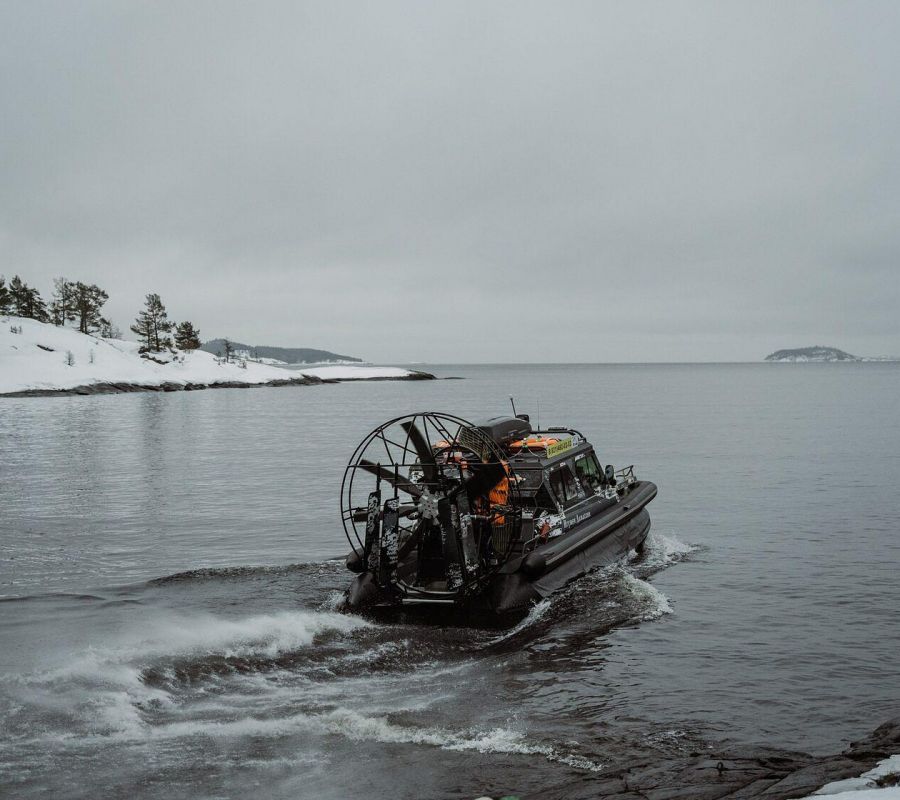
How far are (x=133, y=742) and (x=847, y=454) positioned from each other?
3418 cm

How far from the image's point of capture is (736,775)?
731 cm

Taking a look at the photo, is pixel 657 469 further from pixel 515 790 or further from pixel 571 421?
pixel 515 790

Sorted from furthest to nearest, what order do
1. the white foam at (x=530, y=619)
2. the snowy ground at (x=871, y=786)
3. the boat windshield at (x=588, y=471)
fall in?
the boat windshield at (x=588, y=471)
the white foam at (x=530, y=619)
the snowy ground at (x=871, y=786)

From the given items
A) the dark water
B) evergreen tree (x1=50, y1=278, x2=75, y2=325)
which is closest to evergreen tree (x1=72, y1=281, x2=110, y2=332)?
evergreen tree (x1=50, y1=278, x2=75, y2=325)

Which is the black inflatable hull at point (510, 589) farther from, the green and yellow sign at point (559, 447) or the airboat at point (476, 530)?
the green and yellow sign at point (559, 447)

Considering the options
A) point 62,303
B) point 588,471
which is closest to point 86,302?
point 62,303

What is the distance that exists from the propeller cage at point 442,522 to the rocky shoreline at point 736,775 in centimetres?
537

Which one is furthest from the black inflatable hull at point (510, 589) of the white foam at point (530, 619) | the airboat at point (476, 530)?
the white foam at point (530, 619)

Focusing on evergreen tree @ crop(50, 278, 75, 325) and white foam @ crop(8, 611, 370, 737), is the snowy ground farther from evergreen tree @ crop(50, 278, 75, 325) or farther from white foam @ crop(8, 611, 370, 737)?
evergreen tree @ crop(50, 278, 75, 325)

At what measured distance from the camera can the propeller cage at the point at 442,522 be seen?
12.9m

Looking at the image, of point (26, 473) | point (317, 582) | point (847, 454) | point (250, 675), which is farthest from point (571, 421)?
point (250, 675)

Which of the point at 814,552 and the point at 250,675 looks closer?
the point at 250,675

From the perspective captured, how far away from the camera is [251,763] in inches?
320

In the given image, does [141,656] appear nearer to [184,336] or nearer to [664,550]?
[664,550]
